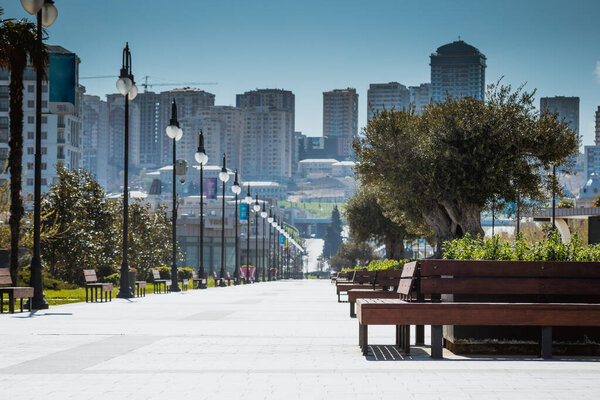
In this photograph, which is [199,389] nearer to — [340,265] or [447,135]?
[447,135]

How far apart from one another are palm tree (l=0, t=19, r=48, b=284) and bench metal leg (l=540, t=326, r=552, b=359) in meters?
17.7

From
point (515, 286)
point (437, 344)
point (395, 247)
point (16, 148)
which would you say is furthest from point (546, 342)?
point (395, 247)

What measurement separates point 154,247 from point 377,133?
36455 millimetres

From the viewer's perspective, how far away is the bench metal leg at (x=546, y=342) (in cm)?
1021

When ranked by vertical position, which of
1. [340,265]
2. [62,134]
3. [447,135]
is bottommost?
[340,265]

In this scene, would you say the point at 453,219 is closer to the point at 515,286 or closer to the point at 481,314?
the point at 515,286

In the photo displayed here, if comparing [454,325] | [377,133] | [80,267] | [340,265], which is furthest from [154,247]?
[340,265]

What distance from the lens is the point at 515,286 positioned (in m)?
10.4

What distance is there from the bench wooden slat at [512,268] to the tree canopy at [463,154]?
21315 millimetres

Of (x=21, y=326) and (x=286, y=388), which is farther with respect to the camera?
(x=21, y=326)

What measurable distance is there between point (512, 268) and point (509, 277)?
4.6 inches

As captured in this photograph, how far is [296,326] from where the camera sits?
15789mm

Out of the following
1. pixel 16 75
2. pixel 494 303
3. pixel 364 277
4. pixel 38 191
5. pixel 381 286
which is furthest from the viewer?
pixel 16 75

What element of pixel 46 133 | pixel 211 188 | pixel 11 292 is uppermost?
pixel 46 133
